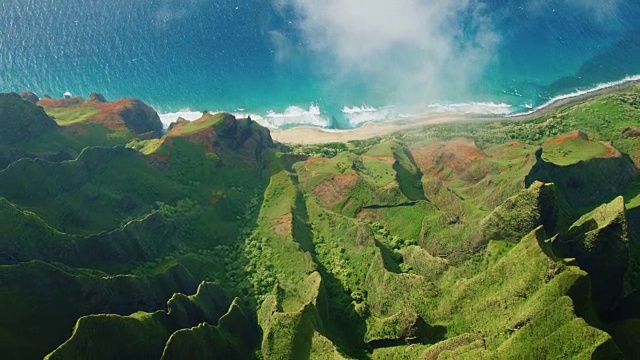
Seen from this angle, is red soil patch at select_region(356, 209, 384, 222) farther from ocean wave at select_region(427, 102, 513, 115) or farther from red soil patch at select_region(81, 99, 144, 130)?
ocean wave at select_region(427, 102, 513, 115)

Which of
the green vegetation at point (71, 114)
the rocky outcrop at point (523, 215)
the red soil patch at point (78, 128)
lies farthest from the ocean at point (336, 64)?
the rocky outcrop at point (523, 215)

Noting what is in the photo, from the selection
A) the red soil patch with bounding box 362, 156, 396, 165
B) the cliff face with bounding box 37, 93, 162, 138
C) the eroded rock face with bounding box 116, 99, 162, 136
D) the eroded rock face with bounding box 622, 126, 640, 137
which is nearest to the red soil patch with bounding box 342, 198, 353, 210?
the red soil patch with bounding box 362, 156, 396, 165

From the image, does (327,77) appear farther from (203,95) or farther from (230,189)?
(230,189)

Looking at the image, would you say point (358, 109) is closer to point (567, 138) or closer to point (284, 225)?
point (567, 138)

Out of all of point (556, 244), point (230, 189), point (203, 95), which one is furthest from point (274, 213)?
point (203, 95)

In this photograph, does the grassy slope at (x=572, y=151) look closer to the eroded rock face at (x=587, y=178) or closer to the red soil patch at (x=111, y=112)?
the eroded rock face at (x=587, y=178)

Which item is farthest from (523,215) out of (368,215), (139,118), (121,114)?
(139,118)
